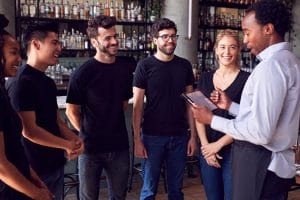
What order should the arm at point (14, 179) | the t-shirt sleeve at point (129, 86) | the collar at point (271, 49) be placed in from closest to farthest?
the arm at point (14, 179) → the collar at point (271, 49) → the t-shirt sleeve at point (129, 86)

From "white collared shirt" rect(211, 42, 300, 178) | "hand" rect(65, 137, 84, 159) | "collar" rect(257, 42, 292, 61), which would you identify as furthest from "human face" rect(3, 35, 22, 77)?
"collar" rect(257, 42, 292, 61)

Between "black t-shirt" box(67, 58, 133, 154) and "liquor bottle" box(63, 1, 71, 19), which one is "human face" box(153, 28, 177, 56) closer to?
"black t-shirt" box(67, 58, 133, 154)

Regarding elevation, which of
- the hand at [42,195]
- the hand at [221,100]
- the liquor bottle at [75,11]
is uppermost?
the liquor bottle at [75,11]

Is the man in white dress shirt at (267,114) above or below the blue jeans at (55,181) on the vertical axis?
above

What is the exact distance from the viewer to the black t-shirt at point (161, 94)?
3.33 meters

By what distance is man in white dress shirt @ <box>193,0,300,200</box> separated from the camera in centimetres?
200

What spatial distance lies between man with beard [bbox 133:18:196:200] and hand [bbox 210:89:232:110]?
604 mm

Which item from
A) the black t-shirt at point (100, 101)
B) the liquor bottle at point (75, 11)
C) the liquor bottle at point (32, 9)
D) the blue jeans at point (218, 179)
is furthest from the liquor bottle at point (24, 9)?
the blue jeans at point (218, 179)

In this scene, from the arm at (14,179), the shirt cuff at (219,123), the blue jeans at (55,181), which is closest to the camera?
the arm at (14,179)

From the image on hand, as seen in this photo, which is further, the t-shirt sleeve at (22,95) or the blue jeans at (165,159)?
the blue jeans at (165,159)

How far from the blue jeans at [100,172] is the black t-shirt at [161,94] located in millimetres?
377

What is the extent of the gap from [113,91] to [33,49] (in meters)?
0.65

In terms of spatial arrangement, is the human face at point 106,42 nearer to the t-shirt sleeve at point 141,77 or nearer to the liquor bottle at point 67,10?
the t-shirt sleeve at point 141,77

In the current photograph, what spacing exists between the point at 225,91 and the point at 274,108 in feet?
3.26
